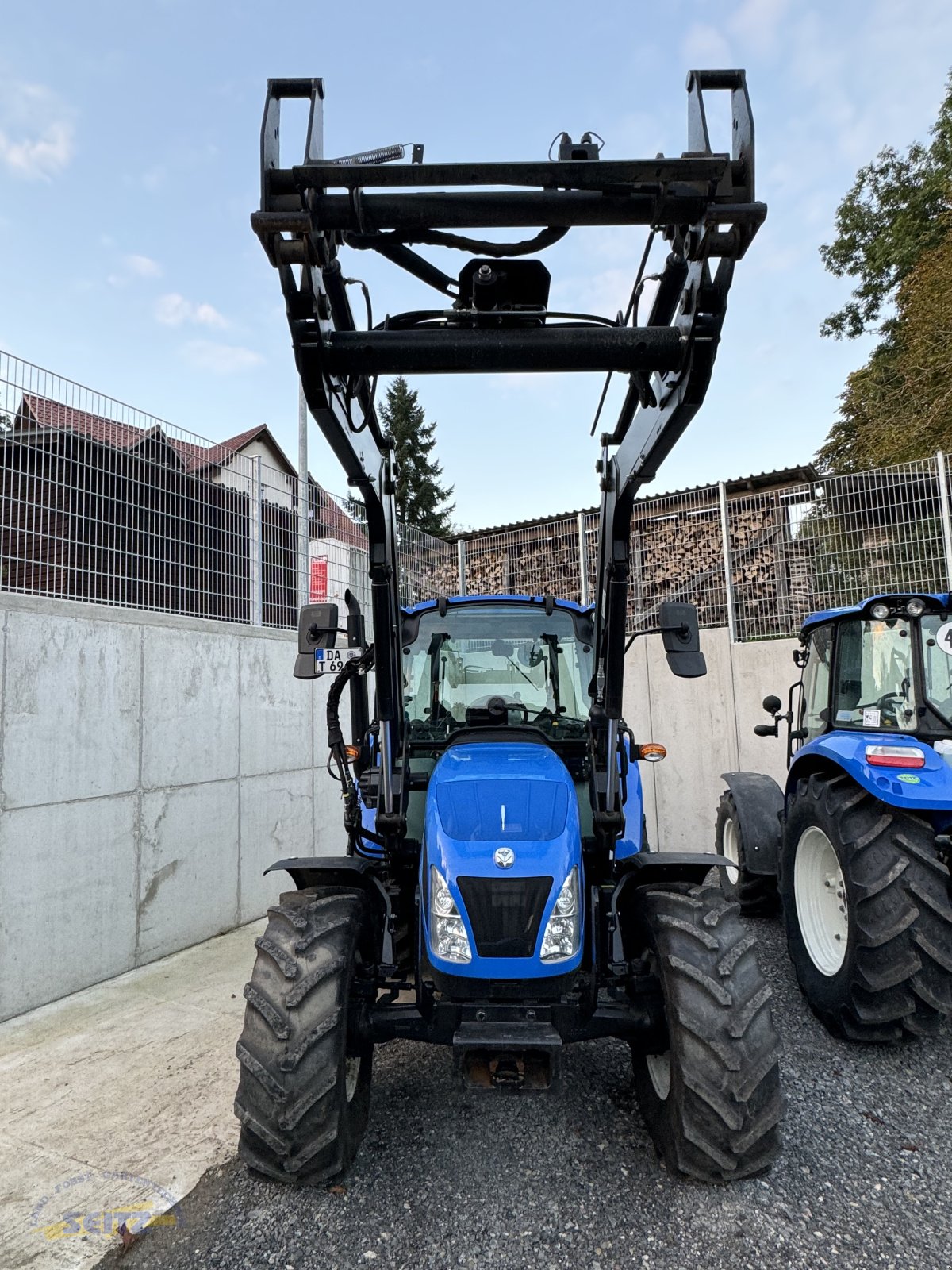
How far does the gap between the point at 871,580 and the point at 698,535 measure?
1737 mm

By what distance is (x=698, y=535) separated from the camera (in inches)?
315

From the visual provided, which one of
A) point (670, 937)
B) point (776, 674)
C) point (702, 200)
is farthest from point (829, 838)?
point (776, 674)

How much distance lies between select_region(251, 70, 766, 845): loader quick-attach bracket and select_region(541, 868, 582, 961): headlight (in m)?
0.50

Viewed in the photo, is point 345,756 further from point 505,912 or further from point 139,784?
point 139,784

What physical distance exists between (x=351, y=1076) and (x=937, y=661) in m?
3.22

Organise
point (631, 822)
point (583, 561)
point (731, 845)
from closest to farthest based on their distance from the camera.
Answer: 1. point (631, 822)
2. point (731, 845)
3. point (583, 561)

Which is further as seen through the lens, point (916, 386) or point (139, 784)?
point (916, 386)

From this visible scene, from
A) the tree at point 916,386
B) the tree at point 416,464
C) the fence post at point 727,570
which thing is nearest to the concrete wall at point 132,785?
the fence post at point 727,570

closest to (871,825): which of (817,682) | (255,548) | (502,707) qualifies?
(817,682)

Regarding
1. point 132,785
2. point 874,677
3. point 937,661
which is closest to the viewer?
point 937,661

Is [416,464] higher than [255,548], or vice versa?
[416,464]

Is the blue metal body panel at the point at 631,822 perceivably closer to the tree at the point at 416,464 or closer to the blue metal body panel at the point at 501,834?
the blue metal body panel at the point at 501,834

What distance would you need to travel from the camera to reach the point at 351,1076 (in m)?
2.54

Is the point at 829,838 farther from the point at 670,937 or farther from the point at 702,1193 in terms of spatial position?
the point at 702,1193
